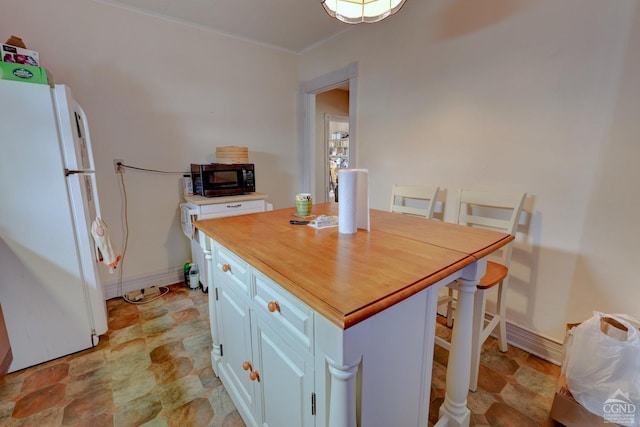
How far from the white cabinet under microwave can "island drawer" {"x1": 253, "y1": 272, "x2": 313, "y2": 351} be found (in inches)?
61.6

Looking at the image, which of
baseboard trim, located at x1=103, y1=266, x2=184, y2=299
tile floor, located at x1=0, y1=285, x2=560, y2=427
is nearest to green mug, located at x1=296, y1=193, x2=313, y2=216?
tile floor, located at x1=0, y1=285, x2=560, y2=427

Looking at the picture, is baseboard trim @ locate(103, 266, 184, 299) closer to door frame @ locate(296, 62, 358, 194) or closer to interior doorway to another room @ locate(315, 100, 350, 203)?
door frame @ locate(296, 62, 358, 194)

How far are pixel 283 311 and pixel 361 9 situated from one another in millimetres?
1463

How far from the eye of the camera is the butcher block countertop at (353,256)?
0.71m

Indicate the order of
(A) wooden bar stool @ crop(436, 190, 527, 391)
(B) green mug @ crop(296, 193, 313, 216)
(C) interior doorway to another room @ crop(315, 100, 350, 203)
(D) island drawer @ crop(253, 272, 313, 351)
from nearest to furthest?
(D) island drawer @ crop(253, 272, 313, 351)
(A) wooden bar stool @ crop(436, 190, 527, 391)
(B) green mug @ crop(296, 193, 313, 216)
(C) interior doorway to another room @ crop(315, 100, 350, 203)

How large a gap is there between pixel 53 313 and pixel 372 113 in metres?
2.79

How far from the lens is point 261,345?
1070 mm

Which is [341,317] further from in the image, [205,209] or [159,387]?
[205,209]

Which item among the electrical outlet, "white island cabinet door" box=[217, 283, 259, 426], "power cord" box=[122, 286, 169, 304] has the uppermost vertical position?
the electrical outlet

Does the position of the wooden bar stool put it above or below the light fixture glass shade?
below

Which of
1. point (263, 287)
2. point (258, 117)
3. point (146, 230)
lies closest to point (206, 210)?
point (146, 230)

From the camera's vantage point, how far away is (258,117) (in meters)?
3.24

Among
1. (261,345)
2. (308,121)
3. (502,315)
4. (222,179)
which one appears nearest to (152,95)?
(222,179)

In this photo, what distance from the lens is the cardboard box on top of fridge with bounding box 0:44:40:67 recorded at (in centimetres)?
154
